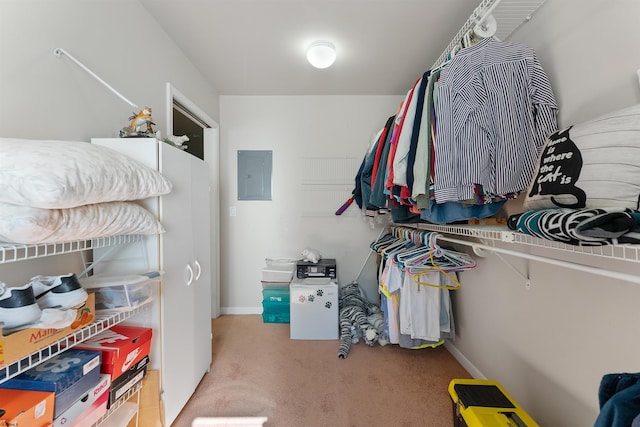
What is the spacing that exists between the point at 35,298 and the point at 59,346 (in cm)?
17

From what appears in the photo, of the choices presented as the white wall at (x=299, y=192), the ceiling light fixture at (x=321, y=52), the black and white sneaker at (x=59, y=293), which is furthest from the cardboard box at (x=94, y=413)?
the ceiling light fixture at (x=321, y=52)

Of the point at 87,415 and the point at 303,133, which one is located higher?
the point at 303,133

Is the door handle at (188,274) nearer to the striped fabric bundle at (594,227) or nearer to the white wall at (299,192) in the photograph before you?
the white wall at (299,192)

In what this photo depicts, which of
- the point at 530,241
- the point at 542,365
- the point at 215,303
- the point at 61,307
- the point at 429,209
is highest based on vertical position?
the point at 429,209

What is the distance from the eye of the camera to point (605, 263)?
0.93 meters

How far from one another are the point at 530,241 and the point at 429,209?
1.38ft

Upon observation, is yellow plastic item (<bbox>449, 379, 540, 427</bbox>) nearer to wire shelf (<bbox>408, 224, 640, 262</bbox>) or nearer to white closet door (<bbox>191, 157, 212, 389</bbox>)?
wire shelf (<bbox>408, 224, 640, 262</bbox>)

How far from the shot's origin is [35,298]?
74 centimetres

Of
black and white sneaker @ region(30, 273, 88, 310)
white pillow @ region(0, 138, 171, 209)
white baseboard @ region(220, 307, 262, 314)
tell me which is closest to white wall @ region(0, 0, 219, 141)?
white pillow @ region(0, 138, 171, 209)

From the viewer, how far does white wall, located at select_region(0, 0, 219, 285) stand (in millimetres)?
→ 916

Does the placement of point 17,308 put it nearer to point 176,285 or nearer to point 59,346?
point 59,346

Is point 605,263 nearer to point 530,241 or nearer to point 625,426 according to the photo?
point 530,241

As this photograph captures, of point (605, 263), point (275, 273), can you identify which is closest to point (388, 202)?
point (605, 263)

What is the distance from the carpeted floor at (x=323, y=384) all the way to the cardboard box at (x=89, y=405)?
2.10 feet
